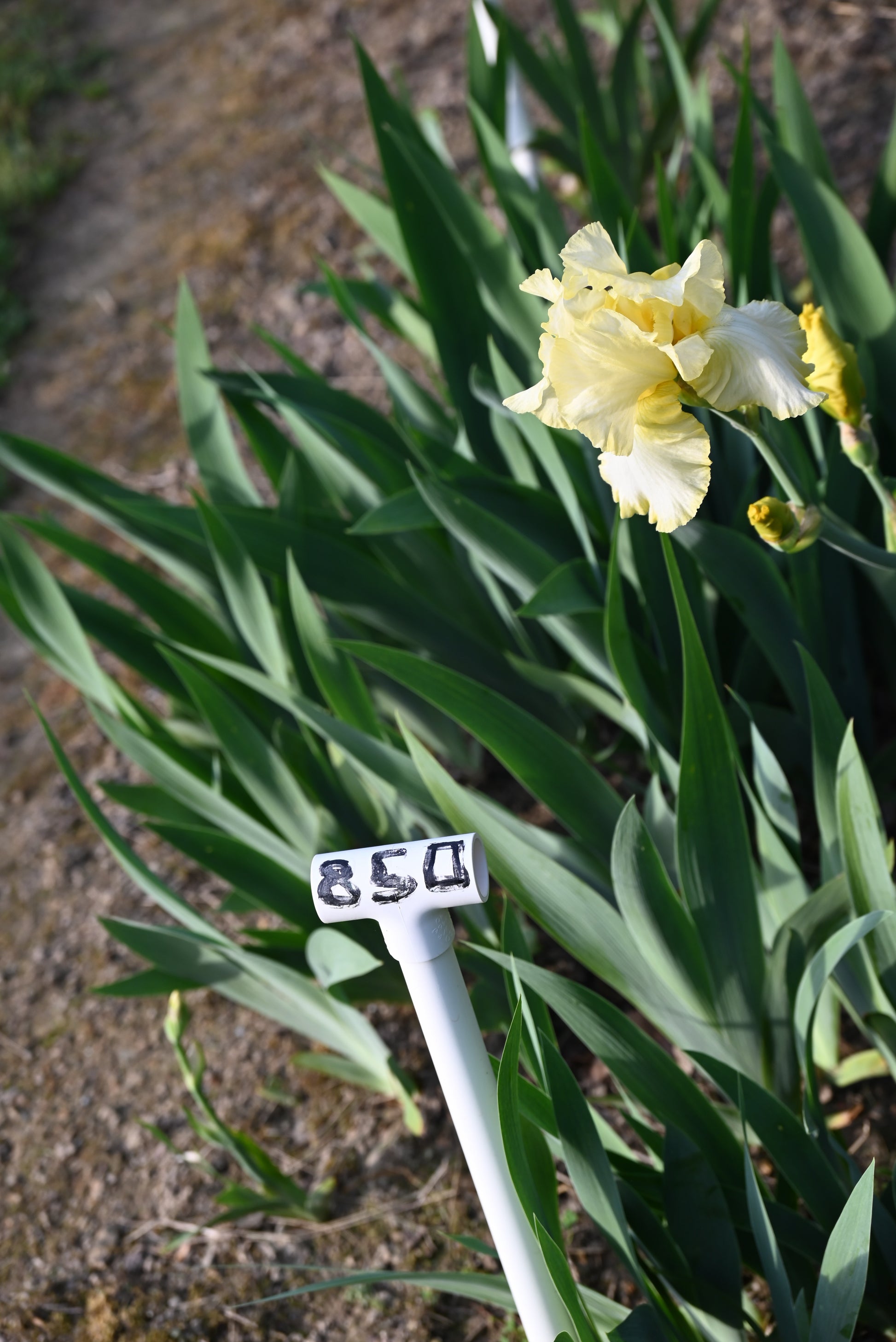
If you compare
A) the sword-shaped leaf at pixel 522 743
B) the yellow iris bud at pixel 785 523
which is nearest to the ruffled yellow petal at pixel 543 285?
the yellow iris bud at pixel 785 523

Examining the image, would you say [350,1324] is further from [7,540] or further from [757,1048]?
[7,540]

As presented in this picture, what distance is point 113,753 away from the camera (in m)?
2.00

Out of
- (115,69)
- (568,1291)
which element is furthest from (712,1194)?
(115,69)

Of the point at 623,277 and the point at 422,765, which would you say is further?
the point at 422,765

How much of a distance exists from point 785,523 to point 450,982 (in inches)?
16.0

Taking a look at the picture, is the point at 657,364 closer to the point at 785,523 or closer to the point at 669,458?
the point at 669,458

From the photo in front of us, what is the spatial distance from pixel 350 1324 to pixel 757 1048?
0.55 m

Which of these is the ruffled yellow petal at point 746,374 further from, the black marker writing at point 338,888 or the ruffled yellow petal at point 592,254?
the black marker writing at point 338,888

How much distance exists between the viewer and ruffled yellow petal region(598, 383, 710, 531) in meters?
0.69

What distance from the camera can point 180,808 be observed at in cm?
139

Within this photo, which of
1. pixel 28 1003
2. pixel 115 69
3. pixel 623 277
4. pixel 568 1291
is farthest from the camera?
pixel 115 69

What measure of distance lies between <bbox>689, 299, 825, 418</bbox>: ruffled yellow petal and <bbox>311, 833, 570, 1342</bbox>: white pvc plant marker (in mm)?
314

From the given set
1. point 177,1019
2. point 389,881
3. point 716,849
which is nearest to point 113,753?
point 177,1019

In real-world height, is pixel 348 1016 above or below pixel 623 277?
below
